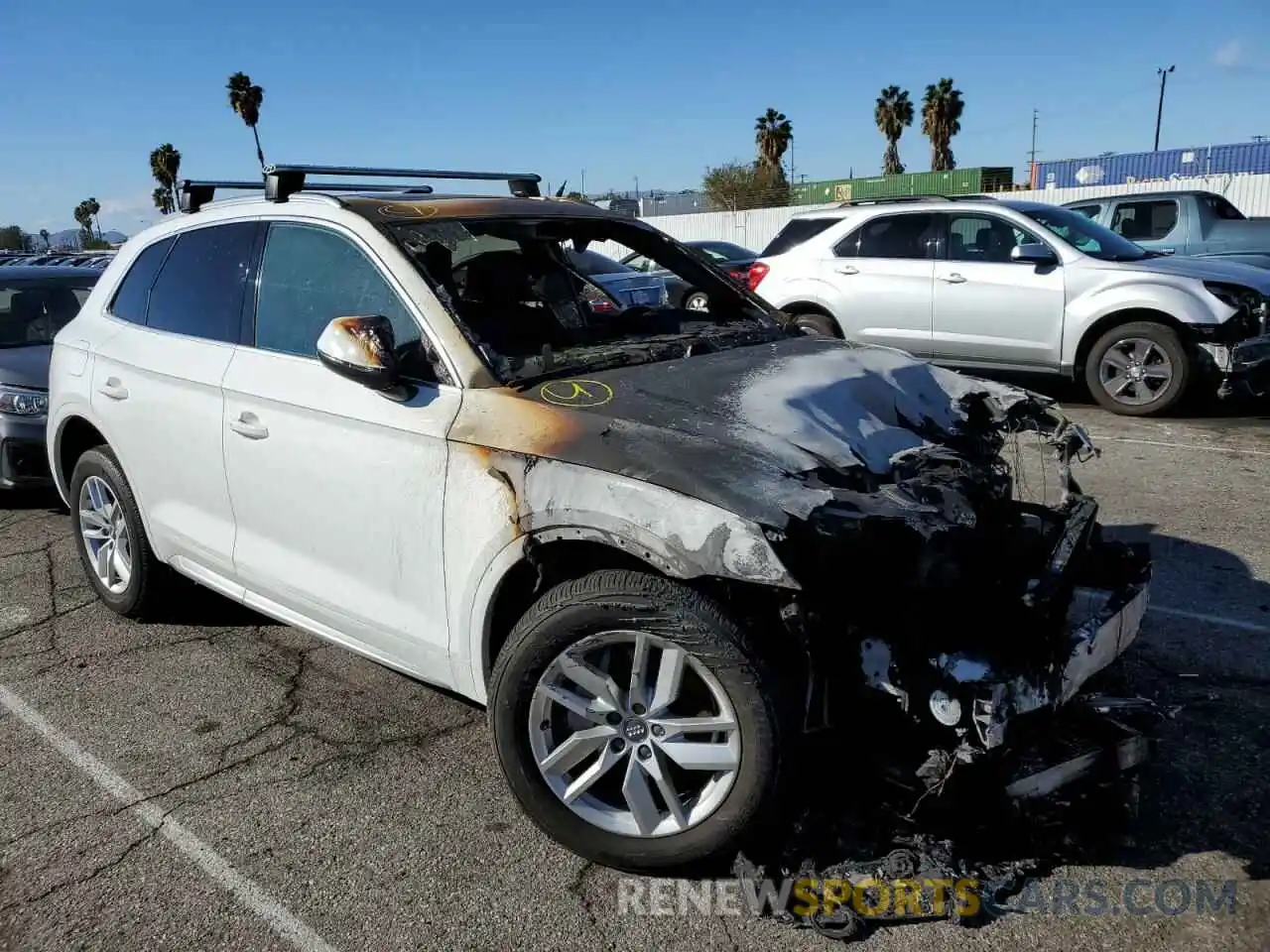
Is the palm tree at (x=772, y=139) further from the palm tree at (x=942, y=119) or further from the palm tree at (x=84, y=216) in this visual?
the palm tree at (x=84, y=216)

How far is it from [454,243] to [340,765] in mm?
1862

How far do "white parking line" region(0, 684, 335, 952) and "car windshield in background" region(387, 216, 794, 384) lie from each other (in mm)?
1612

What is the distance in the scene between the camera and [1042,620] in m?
2.76

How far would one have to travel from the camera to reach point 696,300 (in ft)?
14.6

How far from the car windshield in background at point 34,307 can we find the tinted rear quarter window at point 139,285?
3086mm

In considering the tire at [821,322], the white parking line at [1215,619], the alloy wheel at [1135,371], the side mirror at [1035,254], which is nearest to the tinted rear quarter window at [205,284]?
the white parking line at [1215,619]

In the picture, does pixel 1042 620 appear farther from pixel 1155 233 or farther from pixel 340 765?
pixel 1155 233

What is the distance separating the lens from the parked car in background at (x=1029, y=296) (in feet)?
27.2

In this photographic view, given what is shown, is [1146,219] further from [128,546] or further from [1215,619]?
[128,546]

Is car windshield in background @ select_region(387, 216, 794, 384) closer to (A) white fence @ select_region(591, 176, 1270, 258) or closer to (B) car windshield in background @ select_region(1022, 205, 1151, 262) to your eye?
(B) car windshield in background @ select_region(1022, 205, 1151, 262)

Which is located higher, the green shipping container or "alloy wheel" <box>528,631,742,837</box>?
the green shipping container

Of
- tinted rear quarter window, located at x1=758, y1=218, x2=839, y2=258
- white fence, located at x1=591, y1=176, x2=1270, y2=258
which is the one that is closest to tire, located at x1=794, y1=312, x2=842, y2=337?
tinted rear quarter window, located at x1=758, y1=218, x2=839, y2=258

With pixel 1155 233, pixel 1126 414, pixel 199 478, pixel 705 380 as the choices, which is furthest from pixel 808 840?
pixel 1155 233

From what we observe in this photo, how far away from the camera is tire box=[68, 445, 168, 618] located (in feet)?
14.7
